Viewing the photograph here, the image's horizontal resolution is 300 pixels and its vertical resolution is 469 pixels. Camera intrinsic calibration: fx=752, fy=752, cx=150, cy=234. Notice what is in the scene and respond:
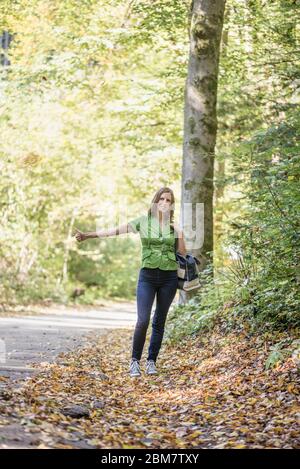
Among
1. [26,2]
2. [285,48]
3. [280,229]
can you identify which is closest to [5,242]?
[26,2]

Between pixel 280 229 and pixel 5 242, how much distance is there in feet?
50.8

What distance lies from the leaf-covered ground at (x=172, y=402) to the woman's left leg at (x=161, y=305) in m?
0.37

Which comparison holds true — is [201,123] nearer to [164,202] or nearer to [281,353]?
[164,202]

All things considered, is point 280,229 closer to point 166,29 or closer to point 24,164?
point 166,29

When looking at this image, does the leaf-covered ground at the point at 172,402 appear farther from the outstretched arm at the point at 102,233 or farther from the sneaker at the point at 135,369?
the outstretched arm at the point at 102,233

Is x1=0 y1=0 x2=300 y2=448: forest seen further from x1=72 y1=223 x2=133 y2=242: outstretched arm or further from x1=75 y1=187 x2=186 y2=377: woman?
x1=72 y1=223 x2=133 y2=242: outstretched arm

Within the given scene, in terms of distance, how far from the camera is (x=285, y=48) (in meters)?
14.0

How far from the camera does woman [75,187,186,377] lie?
346 inches

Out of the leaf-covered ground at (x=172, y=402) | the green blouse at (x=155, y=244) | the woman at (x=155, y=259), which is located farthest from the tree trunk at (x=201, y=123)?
the green blouse at (x=155, y=244)

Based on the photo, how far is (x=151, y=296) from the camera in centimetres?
880

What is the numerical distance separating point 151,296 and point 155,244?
0.61 m

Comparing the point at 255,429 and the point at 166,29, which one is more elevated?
the point at 166,29

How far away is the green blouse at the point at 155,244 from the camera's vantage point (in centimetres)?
→ 880
